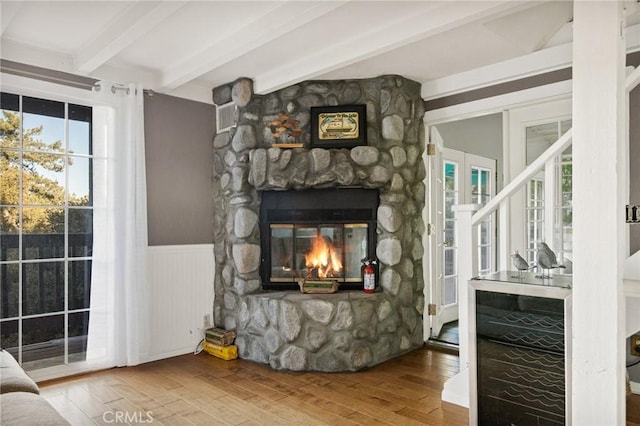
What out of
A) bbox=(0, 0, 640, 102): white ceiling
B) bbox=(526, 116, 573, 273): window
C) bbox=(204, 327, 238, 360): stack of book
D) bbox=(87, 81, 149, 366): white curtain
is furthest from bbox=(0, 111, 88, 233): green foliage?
bbox=(526, 116, 573, 273): window

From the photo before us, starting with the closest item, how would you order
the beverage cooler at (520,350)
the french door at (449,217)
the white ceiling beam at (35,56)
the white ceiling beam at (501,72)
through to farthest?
the beverage cooler at (520,350) → the white ceiling beam at (35,56) → the white ceiling beam at (501,72) → the french door at (449,217)

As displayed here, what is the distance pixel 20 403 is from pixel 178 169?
2709 mm

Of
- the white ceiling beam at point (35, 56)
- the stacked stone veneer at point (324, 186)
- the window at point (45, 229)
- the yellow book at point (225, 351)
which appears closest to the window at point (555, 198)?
the stacked stone veneer at point (324, 186)

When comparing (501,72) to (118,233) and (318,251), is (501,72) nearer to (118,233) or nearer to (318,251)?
(318,251)

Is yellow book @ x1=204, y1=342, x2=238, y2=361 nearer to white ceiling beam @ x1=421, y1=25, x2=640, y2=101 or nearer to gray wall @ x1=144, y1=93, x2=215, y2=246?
gray wall @ x1=144, y1=93, x2=215, y2=246

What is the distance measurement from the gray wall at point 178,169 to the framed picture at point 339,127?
3.69 ft

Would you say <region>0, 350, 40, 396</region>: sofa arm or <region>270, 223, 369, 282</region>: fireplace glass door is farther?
<region>270, 223, 369, 282</region>: fireplace glass door

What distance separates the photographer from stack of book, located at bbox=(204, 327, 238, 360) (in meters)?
3.87

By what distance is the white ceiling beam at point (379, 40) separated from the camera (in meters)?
2.56

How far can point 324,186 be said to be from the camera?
3.83m

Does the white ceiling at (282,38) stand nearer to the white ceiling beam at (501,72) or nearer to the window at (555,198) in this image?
the white ceiling beam at (501,72)

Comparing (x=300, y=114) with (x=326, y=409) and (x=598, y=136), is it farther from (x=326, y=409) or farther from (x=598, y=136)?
(x=598, y=136)

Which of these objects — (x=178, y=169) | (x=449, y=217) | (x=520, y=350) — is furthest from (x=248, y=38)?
(x=449, y=217)

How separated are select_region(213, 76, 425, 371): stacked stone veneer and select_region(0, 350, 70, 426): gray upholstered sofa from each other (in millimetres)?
1937
